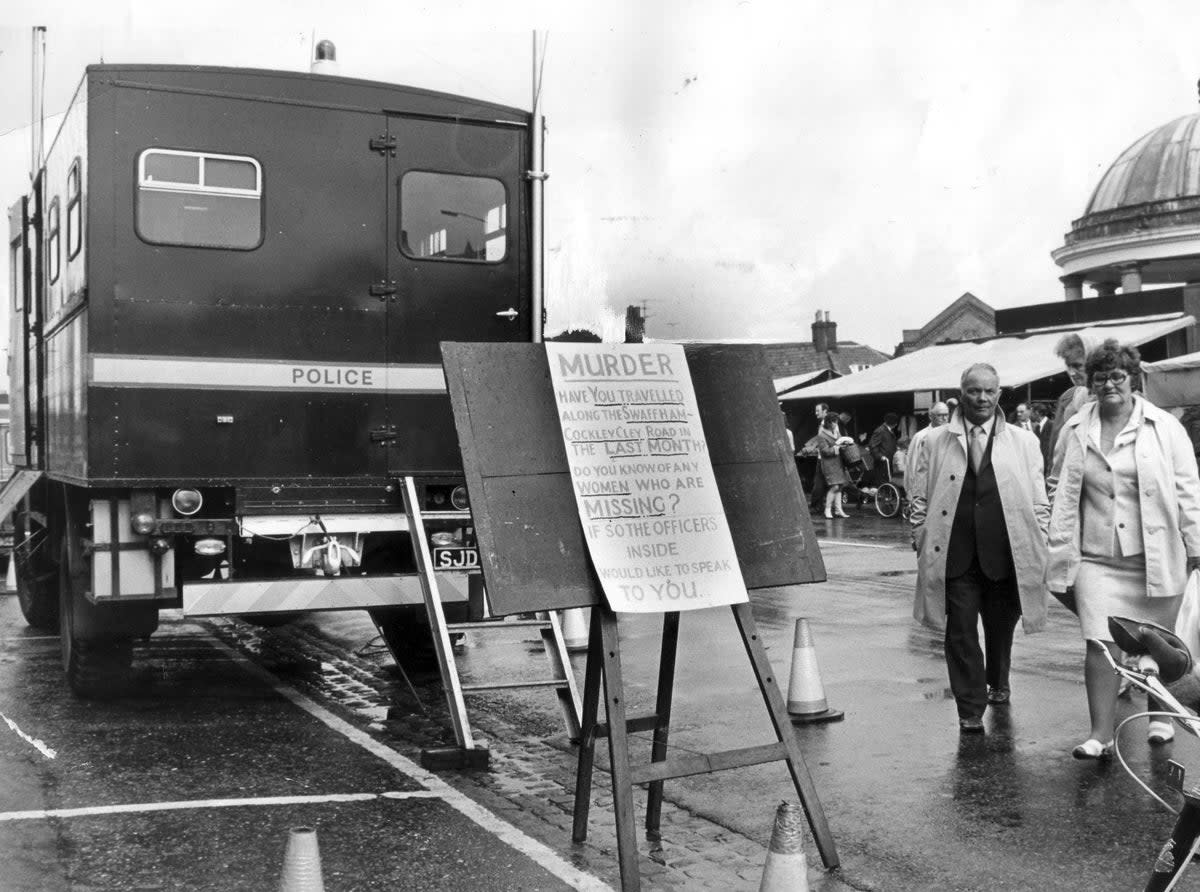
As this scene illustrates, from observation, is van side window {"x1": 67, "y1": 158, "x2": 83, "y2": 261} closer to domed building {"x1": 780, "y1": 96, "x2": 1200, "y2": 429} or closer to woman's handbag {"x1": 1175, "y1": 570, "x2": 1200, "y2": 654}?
woman's handbag {"x1": 1175, "y1": 570, "x2": 1200, "y2": 654}

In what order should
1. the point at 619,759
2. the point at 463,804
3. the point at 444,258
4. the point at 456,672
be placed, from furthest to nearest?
the point at 444,258 < the point at 456,672 < the point at 463,804 < the point at 619,759

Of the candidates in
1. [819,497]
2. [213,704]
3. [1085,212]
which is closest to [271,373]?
[213,704]

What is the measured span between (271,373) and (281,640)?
371cm

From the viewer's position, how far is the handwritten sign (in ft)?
17.9

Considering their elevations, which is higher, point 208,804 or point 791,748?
point 791,748

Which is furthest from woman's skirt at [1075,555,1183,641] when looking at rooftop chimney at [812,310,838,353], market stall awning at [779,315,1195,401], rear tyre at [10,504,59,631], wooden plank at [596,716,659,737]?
rooftop chimney at [812,310,838,353]

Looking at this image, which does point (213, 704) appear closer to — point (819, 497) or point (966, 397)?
point (966, 397)

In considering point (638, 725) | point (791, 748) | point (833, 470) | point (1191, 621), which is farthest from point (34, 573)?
point (833, 470)

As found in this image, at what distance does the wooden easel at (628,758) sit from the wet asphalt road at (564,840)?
232mm

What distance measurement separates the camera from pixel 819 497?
25.1 metres

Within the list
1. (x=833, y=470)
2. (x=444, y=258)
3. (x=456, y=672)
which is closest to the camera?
(x=456, y=672)

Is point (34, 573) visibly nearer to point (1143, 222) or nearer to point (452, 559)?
point (452, 559)

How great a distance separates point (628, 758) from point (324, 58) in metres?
5.12

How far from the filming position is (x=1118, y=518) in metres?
6.67
